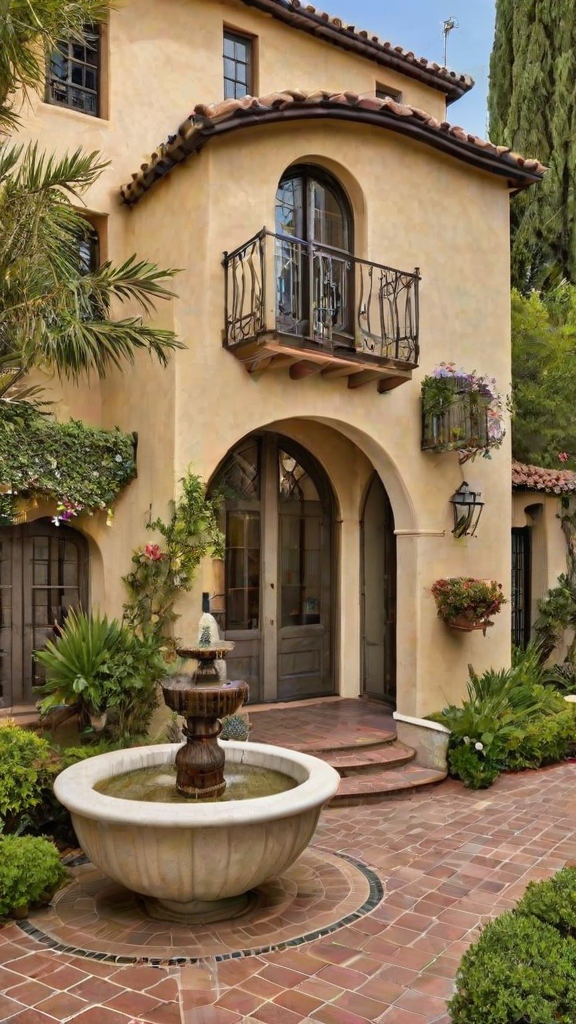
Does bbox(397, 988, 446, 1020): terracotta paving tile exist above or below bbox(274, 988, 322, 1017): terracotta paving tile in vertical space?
below

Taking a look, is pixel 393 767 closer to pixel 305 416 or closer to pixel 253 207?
pixel 305 416

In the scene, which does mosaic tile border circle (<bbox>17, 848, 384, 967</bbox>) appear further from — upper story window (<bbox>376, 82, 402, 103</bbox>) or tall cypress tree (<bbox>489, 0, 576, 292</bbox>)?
tall cypress tree (<bbox>489, 0, 576, 292</bbox>)

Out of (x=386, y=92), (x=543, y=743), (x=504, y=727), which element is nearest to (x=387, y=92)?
(x=386, y=92)

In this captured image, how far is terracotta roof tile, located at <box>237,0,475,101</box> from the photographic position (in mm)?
11195

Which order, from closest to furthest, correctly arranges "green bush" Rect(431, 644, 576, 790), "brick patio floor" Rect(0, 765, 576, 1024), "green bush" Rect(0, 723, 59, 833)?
"brick patio floor" Rect(0, 765, 576, 1024) → "green bush" Rect(0, 723, 59, 833) → "green bush" Rect(431, 644, 576, 790)

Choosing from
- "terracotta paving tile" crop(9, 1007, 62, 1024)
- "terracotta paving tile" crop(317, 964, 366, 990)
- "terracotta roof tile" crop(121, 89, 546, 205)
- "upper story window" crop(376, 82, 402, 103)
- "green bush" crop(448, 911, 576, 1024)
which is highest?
"upper story window" crop(376, 82, 402, 103)

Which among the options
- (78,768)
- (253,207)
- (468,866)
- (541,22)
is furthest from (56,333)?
(541,22)

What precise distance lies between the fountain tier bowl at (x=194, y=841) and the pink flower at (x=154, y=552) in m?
3.01

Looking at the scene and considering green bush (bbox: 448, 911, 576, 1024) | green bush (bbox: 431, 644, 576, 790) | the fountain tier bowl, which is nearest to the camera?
green bush (bbox: 448, 911, 576, 1024)

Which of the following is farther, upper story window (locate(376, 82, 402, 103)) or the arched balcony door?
upper story window (locate(376, 82, 402, 103))

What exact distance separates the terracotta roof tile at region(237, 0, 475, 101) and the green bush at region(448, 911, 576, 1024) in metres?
11.8

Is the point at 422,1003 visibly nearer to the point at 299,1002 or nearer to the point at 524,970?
the point at 299,1002

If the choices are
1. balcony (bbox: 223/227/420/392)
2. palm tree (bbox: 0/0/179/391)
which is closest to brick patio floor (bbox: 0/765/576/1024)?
palm tree (bbox: 0/0/179/391)

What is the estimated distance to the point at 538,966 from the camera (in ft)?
11.3
